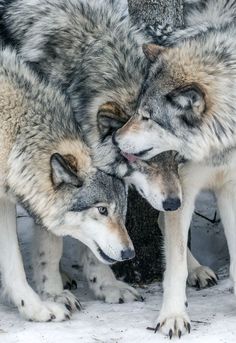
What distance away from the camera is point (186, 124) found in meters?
5.20

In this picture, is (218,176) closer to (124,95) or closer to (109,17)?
(124,95)

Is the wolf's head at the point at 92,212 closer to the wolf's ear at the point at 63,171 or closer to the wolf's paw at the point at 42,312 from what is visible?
the wolf's ear at the point at 63,171

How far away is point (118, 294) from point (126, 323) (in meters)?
0.63

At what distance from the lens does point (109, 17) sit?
6.24 metres

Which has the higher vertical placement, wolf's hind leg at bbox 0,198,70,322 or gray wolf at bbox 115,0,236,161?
gray wolf at bbox 115,0,236,161

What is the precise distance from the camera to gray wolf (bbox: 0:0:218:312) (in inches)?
216

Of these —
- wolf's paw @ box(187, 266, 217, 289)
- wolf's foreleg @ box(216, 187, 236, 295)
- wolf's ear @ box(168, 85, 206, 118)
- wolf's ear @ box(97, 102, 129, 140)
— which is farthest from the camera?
wolf's paw @ box(187, 266, 217, 289)

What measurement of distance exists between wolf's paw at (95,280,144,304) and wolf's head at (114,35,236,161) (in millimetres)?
1368

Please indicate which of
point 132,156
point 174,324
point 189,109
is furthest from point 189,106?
point 174,324

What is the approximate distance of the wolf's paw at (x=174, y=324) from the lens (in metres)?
5.33

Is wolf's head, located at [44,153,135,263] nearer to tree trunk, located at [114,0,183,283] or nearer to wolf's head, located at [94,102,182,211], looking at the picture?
wolf's head, located at [94,102,182,211]

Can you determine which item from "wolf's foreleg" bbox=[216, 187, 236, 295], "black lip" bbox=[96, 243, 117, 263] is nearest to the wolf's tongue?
"black lip" bbox=[96, 243, 117, 263]

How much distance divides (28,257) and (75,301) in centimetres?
157

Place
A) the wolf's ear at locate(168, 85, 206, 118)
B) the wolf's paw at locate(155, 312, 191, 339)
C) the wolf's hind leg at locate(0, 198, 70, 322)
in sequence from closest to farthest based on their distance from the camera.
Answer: the wolf's ear at locate(168, 85, 206, 118) < the wolf's paw at locate(155, 312, 191, 339) < the wolf's hind leg at locate(0, 198, 70, 322)
